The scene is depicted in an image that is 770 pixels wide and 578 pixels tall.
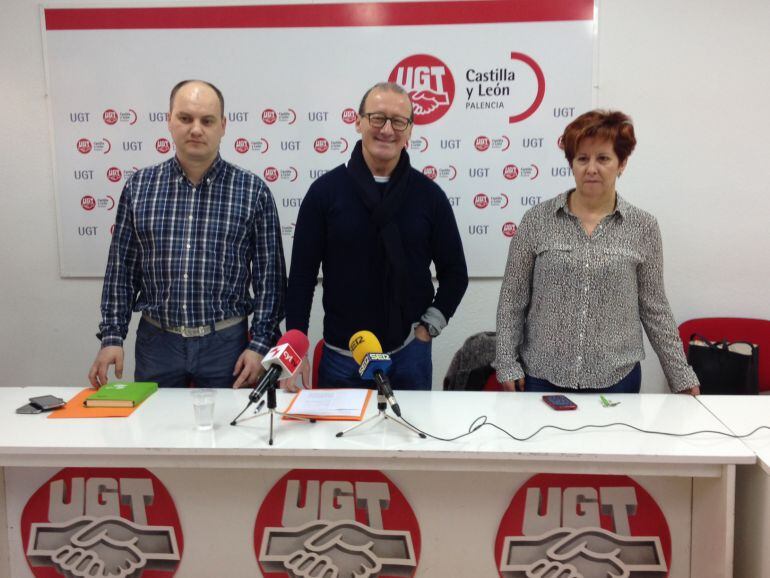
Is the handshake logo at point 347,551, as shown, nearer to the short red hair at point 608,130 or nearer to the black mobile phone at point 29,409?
the black mobile phone at point 29,409

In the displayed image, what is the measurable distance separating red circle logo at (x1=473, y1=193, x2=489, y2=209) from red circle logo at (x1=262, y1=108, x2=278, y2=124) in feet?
3.46

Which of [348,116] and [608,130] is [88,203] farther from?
[608,130]

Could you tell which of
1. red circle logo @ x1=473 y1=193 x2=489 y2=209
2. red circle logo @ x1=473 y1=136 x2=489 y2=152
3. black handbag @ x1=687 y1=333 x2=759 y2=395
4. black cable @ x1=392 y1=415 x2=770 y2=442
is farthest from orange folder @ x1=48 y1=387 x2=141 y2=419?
black handbag @ x1=687 y1=333 x2=759 y2=395

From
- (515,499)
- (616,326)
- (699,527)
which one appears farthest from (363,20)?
(699,527)

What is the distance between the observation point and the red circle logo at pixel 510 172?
115 inches

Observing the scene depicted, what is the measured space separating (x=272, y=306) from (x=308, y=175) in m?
1.10

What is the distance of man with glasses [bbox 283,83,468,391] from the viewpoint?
6.48 feet

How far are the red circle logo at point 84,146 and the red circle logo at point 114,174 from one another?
14cm

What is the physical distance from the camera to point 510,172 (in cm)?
293

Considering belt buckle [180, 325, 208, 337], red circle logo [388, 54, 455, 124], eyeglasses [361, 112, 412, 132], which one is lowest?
belt buckle [180, 325, 208, 337]

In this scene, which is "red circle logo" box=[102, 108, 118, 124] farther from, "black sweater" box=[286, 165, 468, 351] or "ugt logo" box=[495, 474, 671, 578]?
"ugt logo" box=[495, 474, 671, 578]

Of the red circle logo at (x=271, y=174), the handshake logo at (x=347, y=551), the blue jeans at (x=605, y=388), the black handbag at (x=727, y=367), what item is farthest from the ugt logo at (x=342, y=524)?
the red circle logo at (x=271, y=174)

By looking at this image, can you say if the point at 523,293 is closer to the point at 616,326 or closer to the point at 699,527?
the point at 616,326

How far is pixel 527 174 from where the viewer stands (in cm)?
293
